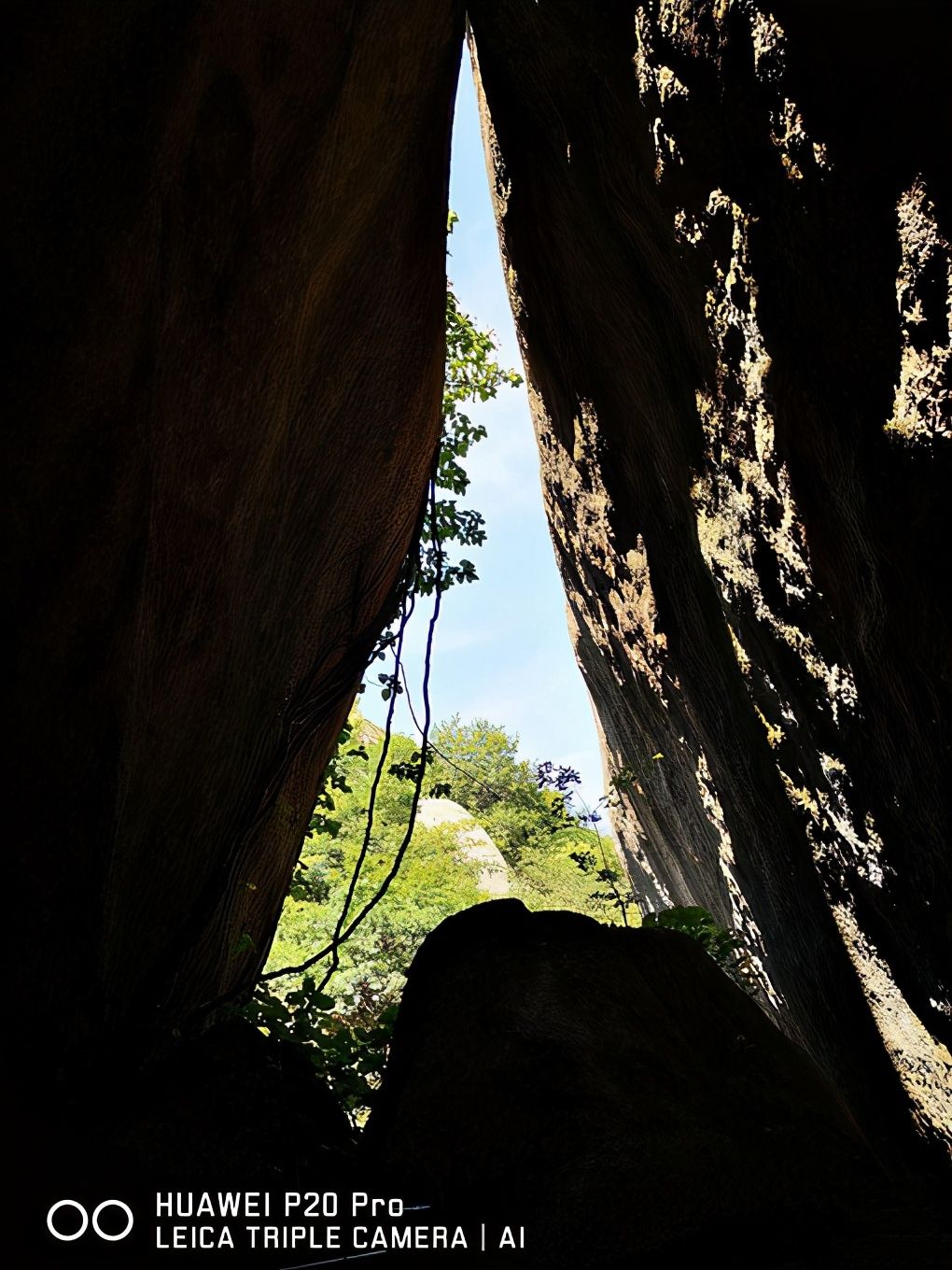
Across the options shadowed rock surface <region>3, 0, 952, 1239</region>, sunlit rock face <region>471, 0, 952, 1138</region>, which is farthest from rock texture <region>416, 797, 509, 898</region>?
shadowed rock surface <region>3, 0, 952, 1239</region>

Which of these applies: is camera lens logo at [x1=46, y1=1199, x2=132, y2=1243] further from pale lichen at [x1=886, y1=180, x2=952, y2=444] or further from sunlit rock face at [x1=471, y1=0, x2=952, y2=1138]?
pale lichen at [x1=886, y1=180, x2=952, y2=444]

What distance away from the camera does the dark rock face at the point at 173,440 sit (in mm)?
2342

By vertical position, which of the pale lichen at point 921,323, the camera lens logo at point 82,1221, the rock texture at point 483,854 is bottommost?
the camera lens logo at point 82,1221

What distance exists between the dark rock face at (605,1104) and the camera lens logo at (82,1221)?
2.17ft

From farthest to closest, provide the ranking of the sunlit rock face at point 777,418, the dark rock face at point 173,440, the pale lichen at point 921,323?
the dark rock face at point 173,440 → the sunlit rock face at point 777,418 → the pale lichen at point 921,323

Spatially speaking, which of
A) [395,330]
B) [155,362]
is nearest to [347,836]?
[395,330]

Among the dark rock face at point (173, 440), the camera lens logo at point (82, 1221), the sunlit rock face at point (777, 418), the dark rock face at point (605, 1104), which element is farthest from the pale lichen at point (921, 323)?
the camera lens logo at point (82, 1221)

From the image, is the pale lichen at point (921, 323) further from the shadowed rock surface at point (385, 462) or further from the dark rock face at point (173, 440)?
the dark rock face at point (173, 440)

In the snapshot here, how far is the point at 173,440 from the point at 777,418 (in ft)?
6.02

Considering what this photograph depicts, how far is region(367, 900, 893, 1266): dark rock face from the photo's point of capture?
6.19ft

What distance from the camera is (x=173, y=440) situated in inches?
103

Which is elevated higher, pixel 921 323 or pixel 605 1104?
pixel 921 323

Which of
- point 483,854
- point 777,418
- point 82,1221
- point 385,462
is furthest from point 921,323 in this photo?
point 483,854

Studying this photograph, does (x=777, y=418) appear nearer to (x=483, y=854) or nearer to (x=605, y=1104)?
(x=605, y=1104)
